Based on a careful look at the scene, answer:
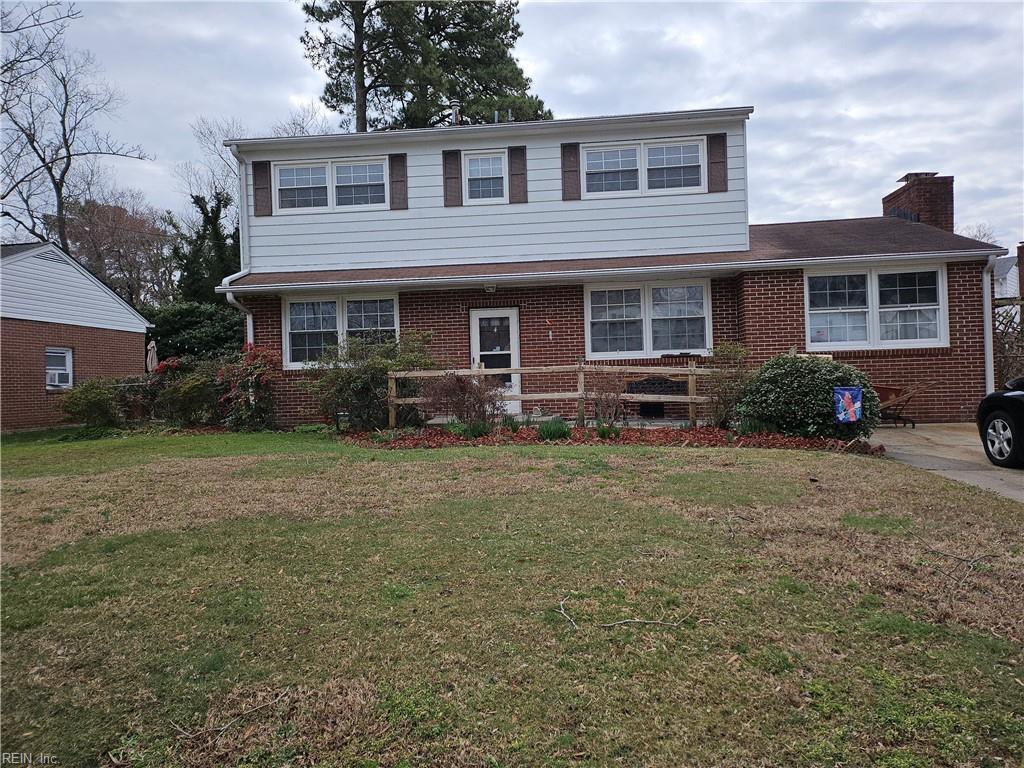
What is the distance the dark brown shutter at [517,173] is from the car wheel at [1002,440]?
9.20m

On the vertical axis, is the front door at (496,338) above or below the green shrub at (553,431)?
above

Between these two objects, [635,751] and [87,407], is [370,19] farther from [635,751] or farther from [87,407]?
[635,751]

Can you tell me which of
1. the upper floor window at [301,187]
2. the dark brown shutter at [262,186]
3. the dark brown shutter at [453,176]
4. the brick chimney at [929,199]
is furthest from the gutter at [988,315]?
the dark brown shutter at [262,186]

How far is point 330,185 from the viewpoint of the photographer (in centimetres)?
1345

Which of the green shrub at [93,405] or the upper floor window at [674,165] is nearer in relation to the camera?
the green shrub at [93,405]

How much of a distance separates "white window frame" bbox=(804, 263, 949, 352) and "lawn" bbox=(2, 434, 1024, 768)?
6.92m

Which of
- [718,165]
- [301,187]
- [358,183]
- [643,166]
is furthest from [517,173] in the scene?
[301,187]

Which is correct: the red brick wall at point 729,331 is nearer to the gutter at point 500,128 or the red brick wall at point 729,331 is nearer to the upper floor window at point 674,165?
the upper floor window at point 674,165

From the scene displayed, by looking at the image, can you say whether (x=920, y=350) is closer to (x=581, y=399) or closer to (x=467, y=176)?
(x=581, y=399)

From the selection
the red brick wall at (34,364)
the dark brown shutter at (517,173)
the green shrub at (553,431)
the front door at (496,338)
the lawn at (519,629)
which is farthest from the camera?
the red brick wall at (34,364)

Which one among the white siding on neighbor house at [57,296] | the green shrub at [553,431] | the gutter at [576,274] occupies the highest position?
the white siding on neighbor house at [57,296]

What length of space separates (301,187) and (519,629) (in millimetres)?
12826

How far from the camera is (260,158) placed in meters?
13.4

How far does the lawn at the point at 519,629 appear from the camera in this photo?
7.59 feet
